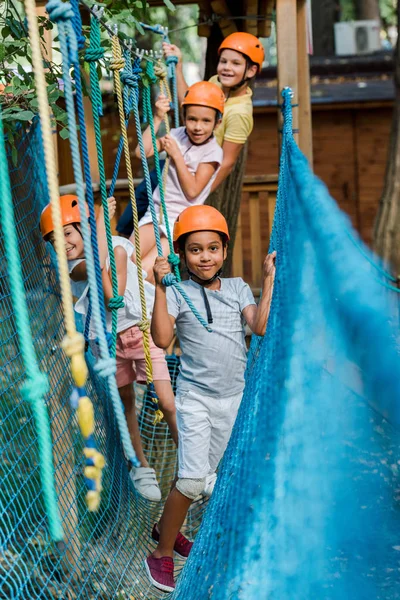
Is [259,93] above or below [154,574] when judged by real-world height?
above

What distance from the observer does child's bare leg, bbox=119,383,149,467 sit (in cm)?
335

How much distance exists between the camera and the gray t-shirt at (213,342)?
2.61 metres

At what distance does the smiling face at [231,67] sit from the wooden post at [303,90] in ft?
1.73

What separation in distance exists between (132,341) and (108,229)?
1.04 meters

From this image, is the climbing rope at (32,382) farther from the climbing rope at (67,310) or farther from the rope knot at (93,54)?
Answer: the rope knot at (93,54)

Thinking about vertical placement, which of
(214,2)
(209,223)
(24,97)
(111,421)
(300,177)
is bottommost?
(111,421)

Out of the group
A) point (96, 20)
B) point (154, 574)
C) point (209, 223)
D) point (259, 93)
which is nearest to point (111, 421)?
point (154, 574)

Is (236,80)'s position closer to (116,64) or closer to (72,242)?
(72,242)

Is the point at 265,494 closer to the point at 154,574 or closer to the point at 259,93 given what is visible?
the point at 154,574

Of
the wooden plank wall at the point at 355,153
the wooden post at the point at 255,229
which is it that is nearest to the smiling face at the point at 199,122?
the wooden post at the point at 255,229

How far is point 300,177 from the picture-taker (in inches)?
65.5

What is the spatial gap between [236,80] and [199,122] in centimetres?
49

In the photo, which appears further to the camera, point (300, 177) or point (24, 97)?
point (24, 97)

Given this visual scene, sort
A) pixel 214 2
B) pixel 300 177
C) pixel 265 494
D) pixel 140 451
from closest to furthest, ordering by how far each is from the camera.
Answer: pixel 265 494, pixel 300 177, pixel 140 451, pixel 214 2
